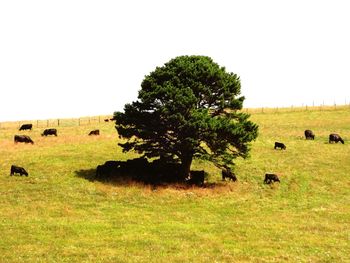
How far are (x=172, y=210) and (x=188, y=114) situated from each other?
12126mm

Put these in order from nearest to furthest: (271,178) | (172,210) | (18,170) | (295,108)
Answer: (172,210)
(18,170)
(271,178)
(295,108)

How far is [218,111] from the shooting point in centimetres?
5106

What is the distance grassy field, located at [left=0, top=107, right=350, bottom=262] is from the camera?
28.8 metres

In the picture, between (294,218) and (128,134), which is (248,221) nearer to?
(294,218)

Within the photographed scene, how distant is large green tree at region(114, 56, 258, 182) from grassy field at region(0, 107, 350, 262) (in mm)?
4510

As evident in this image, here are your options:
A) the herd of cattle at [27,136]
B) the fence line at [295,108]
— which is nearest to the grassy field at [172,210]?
the herd of cattle at [27,136]

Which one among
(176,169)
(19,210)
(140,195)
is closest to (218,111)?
(176,169)

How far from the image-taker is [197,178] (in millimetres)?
48812

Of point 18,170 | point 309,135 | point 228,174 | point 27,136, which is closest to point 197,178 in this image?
point 228,174

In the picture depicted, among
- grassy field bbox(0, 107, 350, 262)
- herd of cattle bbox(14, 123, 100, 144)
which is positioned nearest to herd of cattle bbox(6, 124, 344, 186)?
grassy field bbox(0, 107, 350, 262)

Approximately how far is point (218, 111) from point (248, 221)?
16887mm

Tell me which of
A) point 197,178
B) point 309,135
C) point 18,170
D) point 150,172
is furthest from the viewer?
point 309,135

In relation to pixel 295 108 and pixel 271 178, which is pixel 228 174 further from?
pixel 295 108

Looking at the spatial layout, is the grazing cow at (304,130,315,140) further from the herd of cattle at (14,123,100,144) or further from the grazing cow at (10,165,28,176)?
the grazing cow at (10,165,28,176)
